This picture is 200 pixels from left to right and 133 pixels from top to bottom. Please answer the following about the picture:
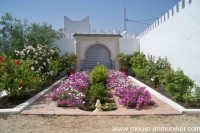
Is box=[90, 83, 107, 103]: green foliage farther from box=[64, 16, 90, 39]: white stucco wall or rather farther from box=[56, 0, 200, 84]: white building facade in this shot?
box=[64, 16, 90, 39]: white stucco wall

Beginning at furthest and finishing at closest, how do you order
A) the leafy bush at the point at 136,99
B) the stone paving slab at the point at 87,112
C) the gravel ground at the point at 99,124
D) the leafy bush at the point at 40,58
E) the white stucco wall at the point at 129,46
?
the white stucco wall at the point at 129,46
the leafy bush at the point at 40,58
the leafy bush at the point at 136,99
the stone paving slab at the point at 87,112
the gravel ground at the point at 99,124

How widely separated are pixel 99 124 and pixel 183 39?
637 cm

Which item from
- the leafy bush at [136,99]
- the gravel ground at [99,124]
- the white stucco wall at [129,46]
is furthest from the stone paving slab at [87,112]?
the white stucco wall at [129,46]

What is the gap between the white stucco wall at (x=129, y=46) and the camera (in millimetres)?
21891

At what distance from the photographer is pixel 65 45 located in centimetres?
2142

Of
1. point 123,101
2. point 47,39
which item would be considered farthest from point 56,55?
point 123,101

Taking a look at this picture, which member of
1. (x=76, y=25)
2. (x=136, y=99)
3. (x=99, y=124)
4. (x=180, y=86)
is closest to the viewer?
(x=99, y=124)

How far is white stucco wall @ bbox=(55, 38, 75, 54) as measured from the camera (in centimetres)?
2136

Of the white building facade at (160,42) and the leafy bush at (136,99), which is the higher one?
the white building facade at (160,42)

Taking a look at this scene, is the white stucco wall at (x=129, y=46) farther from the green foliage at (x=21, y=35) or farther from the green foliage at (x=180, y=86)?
the green foliage at (x=180, y=86)

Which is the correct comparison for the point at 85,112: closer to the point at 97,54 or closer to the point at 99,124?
the point at 99,124

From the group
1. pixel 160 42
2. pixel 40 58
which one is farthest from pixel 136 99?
pixel 160 42

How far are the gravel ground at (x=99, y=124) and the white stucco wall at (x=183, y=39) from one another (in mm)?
3281

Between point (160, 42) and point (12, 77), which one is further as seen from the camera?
point (160, 42)
